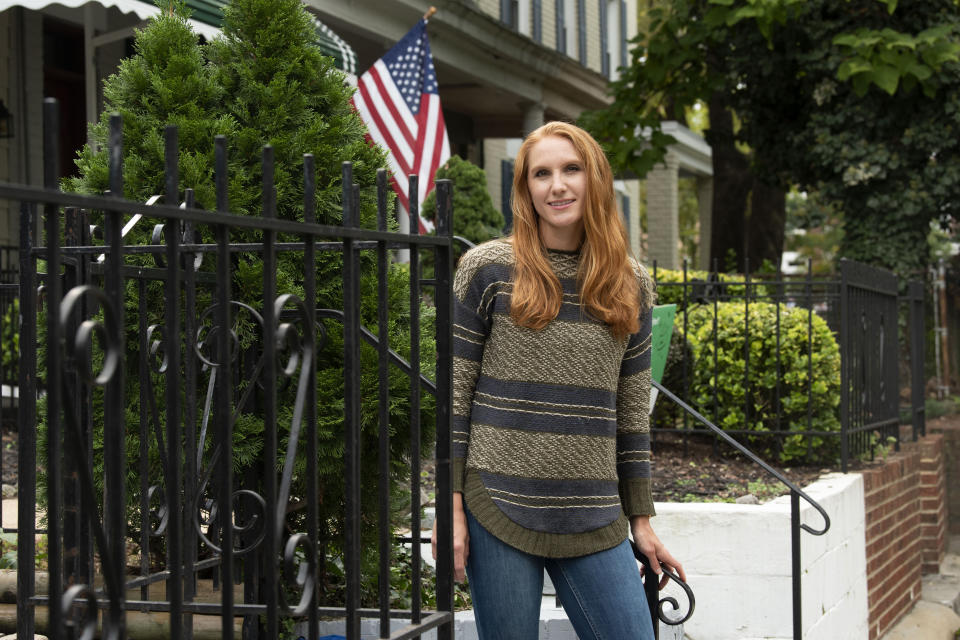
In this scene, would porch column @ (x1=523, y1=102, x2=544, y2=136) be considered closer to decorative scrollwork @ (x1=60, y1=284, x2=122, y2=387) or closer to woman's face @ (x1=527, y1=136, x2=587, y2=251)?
woman's face @ (x1=527, y1=136, x2=587, y2=251)

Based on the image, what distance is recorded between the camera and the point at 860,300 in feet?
23.3

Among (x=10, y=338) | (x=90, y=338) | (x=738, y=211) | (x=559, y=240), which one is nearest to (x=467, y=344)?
(x=559, y=240)

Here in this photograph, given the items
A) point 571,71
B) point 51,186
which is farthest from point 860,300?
point 571,71

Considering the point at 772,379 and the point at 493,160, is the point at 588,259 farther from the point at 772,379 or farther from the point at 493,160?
the point at 493,160

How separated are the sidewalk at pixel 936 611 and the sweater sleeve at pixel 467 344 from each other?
4.73 meters

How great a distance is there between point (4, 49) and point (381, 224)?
30.8 ft

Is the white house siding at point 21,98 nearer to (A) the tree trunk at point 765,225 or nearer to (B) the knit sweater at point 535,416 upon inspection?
(B) the knit sweater at point 535,416

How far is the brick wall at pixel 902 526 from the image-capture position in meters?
6.68

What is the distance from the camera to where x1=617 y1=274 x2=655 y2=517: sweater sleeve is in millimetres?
2943

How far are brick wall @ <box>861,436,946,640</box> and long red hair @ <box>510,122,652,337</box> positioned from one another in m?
4.22

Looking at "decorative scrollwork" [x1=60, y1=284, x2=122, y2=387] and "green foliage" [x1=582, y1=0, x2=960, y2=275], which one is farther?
"green foliage" [x1=582, y1=0, x2=960, y2=275]

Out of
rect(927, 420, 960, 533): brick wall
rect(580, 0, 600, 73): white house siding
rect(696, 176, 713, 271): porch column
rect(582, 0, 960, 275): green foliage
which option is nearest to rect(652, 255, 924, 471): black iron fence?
rect(927, 420, 960, 533): brick wall

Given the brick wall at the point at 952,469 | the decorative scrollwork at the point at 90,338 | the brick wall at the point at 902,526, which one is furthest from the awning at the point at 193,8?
the brick wall at the point at 952,469

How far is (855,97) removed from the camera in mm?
11172
